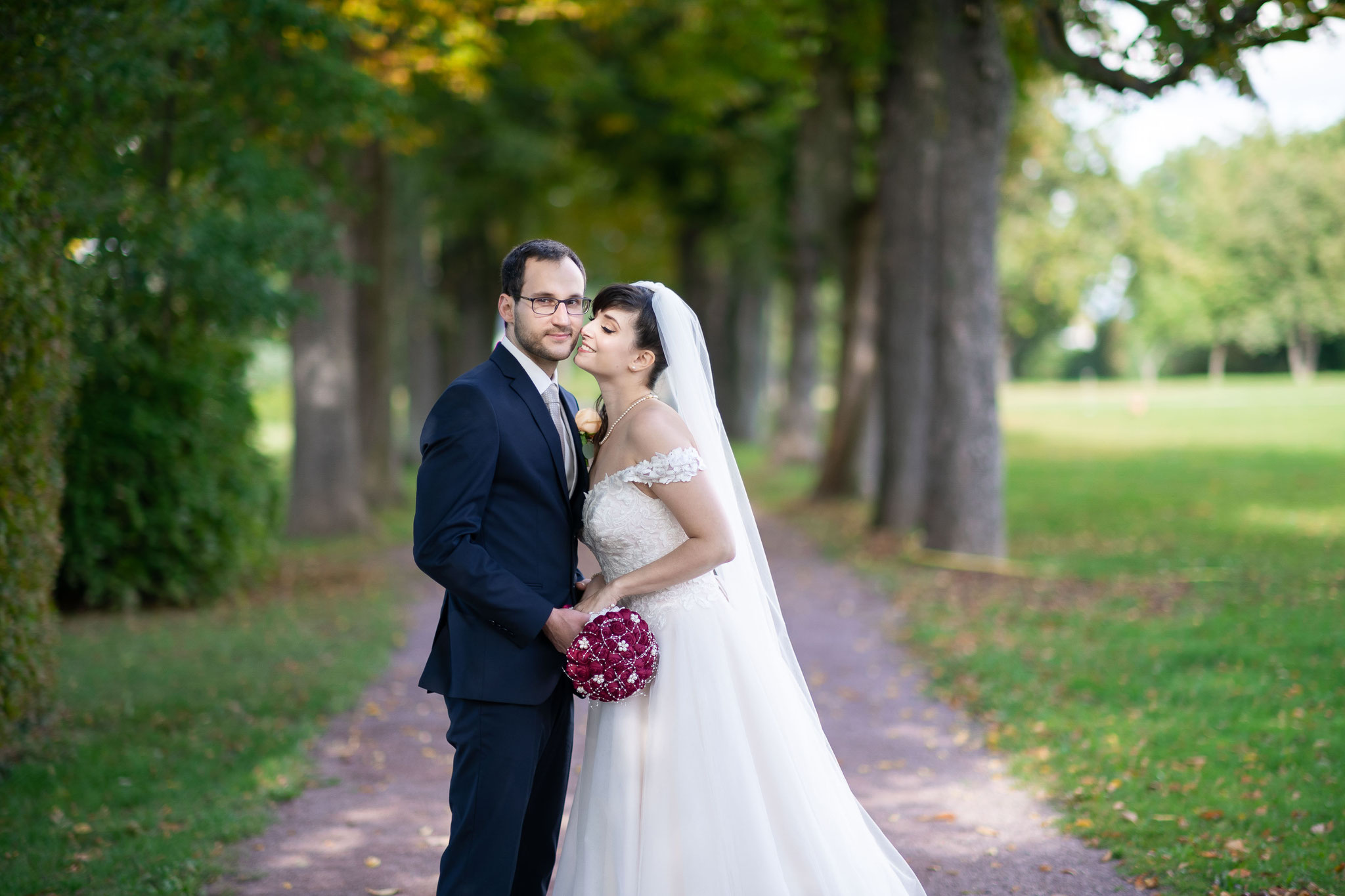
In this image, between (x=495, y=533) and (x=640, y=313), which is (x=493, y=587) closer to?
(x=495, y=533)

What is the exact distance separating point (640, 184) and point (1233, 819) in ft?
84.0

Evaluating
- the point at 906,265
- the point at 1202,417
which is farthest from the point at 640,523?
Result: the point at 1202,417

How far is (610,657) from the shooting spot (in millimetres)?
3482

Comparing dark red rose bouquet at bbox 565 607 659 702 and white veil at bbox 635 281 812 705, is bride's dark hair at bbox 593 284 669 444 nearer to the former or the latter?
white veil at bbox 635 281 812 705

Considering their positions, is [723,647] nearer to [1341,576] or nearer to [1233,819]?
[1233,819]

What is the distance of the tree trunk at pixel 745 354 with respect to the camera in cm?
3334

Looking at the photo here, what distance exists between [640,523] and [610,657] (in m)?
0.49

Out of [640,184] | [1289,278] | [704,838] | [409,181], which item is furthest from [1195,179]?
[704,838]

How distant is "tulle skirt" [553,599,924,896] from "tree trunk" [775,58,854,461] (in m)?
16.7

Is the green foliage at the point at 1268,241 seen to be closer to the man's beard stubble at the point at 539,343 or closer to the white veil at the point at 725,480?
the white veil at the point at 725,480

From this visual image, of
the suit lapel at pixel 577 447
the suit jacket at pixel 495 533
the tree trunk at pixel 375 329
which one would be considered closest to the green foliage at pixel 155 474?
the tree trunk at pixel 375 329

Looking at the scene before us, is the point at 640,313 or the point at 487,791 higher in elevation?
the point at 640,313

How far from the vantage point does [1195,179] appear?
32.8 meters

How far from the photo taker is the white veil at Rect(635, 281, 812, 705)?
3956 mm
